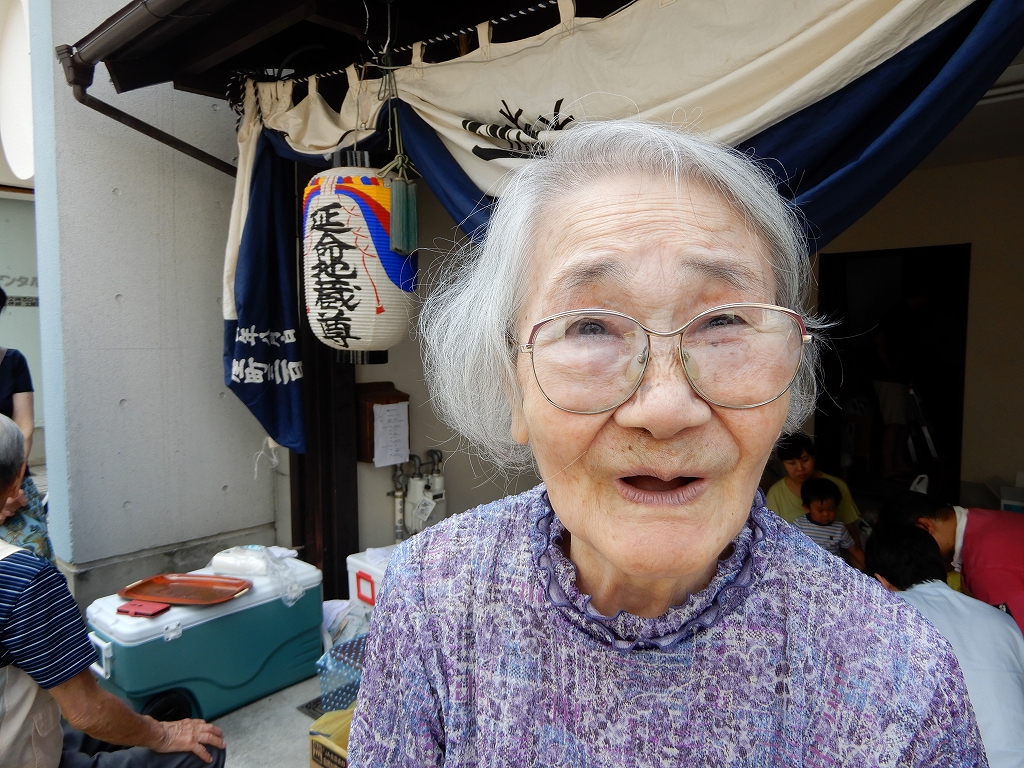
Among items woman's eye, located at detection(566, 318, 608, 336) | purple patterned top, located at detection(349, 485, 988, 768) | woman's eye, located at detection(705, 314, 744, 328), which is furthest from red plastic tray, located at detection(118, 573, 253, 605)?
woman's eye, located at detection(705, 314, 744, 328)

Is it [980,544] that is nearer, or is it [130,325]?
[980,544]

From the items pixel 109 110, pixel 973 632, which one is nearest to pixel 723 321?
pixel 973 632

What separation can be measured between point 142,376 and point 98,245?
85 cm

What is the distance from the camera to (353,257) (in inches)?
113

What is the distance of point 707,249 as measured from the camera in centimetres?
93

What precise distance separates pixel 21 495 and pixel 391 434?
83.3 inches

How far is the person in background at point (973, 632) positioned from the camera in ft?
6.53

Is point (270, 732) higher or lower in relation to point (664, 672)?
lower

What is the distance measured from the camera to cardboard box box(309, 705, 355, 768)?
255 cm

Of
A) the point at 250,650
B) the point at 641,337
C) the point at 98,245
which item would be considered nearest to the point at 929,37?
the point at 641,337

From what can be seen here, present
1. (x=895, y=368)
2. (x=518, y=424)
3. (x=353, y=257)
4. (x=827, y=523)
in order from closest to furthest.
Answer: (x=518, y=424) → (x=353, y=257) → (x=827, y=523) → (x=895, y=368)

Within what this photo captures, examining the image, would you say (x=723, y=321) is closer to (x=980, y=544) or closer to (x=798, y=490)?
(x=980, y=544)

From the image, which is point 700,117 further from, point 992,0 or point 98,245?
point 98,245

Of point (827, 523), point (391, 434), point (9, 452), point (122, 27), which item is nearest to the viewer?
point (9, 452)
